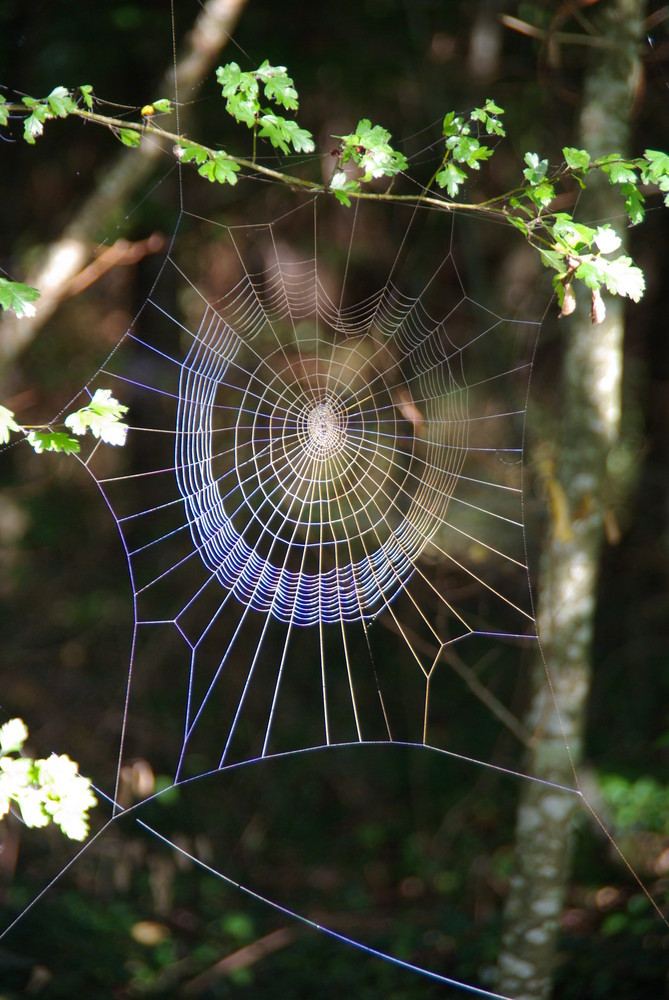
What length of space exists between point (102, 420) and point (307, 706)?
12.2 ft

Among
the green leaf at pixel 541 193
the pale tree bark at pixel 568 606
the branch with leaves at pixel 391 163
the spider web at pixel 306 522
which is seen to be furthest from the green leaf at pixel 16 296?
the spider web at pixel 306 522

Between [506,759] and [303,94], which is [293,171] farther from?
[506,759]

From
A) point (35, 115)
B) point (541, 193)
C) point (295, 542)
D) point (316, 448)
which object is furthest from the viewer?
point (295, 542)

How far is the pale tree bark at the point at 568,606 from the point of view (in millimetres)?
2738

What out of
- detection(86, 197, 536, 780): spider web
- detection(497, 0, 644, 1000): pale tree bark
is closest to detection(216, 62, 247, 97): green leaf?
detection(497, 0, 644, 1000): pale tree bark

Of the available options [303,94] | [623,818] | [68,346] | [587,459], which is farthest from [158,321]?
[623,818]

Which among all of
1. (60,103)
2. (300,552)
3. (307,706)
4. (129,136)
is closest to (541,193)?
(129,136)

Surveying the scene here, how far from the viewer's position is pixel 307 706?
5.04 meters

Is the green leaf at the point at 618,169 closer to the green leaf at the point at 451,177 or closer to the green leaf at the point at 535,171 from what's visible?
the green leaf at the point at 535,171

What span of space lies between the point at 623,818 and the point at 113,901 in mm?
2666

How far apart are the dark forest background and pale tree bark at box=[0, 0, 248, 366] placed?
0.42 meters

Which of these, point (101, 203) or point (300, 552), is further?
point (300, 552)

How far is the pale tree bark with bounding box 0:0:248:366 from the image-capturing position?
2.96 metres

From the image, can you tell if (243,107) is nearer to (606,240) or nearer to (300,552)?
(606,240)
